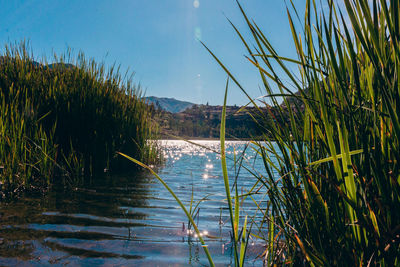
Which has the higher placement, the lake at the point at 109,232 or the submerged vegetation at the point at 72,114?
the submerged vegetation at the point at 72,114

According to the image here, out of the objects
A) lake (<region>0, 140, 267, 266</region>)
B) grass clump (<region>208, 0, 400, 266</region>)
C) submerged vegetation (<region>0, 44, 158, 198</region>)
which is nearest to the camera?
grass clump (<region>208, 0, 400, 266</region>)

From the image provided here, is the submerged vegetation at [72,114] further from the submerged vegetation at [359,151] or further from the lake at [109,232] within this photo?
the submerged vegetation at [359,151]

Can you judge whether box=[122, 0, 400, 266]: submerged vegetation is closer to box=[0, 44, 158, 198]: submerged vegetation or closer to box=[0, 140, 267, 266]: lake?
box=[0, 140, 267, 266]: lake

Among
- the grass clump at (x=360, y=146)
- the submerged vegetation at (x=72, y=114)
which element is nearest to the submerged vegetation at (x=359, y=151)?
the grass clump at (x=360, y=146)

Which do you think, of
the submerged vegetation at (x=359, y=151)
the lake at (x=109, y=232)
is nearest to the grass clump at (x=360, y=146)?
the submerged vegetation at (x=359, y=151)

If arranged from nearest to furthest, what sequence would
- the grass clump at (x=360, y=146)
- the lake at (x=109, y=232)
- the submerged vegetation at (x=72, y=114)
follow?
the grass clump at (x=360, y=146) → the lake at (x=109, y=232) → the submerged vegetation at (x=72, y=114)

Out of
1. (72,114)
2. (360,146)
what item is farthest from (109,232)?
(72,114)

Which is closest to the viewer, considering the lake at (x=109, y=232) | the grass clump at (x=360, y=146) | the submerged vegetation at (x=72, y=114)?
the grass clump at (x=360, y=146)

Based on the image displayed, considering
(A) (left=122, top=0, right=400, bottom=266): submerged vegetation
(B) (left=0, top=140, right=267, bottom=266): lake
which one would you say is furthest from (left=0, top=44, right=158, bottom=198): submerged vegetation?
(A) (left=122, top=0, right=400, bottom=266): submerged vegetation

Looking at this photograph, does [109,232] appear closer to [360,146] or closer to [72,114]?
[360,146]

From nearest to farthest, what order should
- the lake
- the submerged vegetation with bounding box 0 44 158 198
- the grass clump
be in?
the grass clump → the lake → the submerged vegetation with bounding box 0 44 158 198

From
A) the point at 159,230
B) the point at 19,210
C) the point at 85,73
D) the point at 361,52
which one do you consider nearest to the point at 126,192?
the point at 19,210

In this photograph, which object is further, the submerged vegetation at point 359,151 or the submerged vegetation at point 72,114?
the submerged vegetation at point 72,114

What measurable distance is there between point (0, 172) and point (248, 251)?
3845 mm
